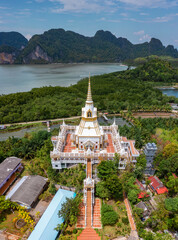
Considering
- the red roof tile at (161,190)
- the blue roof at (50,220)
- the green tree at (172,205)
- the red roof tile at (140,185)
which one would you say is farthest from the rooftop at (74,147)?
the green tree at (172,205)

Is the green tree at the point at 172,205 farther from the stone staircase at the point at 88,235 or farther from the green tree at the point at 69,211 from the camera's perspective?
the green tree at the point at 69,211

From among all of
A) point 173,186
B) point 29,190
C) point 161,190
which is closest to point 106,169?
point 161,190

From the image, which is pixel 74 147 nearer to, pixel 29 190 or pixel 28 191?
pixel 29 190

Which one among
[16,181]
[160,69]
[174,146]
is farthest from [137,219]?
[160,69]

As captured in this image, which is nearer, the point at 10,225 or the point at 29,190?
the point at 10,225

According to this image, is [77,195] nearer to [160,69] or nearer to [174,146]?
[174,146]

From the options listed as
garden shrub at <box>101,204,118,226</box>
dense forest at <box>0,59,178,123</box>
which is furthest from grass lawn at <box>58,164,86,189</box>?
dense forest at <box>0,59,178,123</box>

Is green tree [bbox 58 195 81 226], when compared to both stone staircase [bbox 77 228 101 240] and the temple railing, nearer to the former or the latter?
stone staircase [bbox 77 228 101 240]
